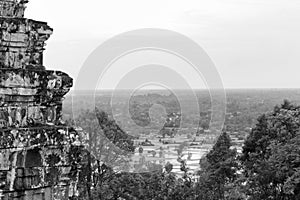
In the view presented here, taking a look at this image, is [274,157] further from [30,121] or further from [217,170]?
[30,121]

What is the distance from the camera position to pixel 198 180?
2592 centimetres

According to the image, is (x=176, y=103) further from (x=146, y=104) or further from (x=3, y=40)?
(x=3, y=40)

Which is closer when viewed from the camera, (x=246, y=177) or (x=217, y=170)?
(x=246, y=177)

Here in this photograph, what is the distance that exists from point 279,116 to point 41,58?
18069mm

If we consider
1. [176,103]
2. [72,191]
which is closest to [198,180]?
[176,103]

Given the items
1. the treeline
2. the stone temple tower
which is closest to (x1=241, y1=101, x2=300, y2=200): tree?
the treeline

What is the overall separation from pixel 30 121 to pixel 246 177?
18087 millimetres

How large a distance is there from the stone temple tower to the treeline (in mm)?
14066

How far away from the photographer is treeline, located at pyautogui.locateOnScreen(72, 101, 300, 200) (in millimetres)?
18672

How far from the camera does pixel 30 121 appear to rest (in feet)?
14.2

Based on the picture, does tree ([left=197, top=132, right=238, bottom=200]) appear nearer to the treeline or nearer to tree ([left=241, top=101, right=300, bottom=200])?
the treeline

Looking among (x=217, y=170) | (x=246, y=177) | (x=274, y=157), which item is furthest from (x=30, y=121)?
(x=217, y=170)

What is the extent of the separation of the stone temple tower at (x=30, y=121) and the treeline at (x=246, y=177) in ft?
46.1

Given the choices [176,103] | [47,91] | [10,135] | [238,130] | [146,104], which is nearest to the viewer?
[10,135]
